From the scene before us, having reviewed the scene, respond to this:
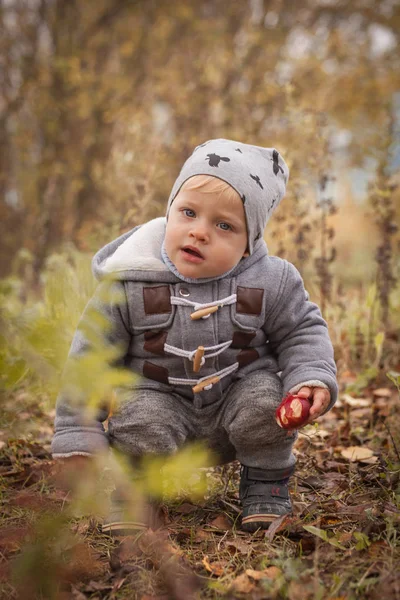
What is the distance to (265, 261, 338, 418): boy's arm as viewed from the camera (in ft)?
6.19

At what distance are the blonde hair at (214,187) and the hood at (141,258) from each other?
247 millimetres

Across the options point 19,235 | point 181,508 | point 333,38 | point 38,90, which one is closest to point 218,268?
point 181,508

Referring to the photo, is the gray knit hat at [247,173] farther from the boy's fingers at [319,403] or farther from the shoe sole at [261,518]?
the shoe sole at [261,518]

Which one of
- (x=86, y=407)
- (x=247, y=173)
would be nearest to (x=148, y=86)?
(x=247, y=173)

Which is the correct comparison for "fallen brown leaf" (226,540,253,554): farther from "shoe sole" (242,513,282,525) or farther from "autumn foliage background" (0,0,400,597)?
"autumn foliage background" (0,0,400,597)

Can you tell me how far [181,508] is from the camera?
2.02 meters

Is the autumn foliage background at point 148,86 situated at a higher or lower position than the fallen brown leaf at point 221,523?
higher

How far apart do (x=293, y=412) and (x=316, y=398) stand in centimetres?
9

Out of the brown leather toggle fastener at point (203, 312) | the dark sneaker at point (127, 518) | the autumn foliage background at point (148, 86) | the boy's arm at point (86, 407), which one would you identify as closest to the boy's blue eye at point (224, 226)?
the brown leather toggle fastener at point (203, 312)

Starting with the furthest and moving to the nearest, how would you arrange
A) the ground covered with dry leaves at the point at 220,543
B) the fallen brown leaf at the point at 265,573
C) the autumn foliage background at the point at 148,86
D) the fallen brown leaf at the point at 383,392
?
1. the autumn foliage background at the point at 148,86
2. the fallen brown leaf at the point at 383,392
3. the fallen brown leaf at the point at 265,573
4. the ground covered with dry leaves at the point at 220,543

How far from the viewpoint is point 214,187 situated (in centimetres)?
186

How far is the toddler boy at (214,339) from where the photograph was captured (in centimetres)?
185

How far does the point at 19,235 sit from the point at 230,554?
8.01m

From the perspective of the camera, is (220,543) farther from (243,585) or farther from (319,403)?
(319,403)
